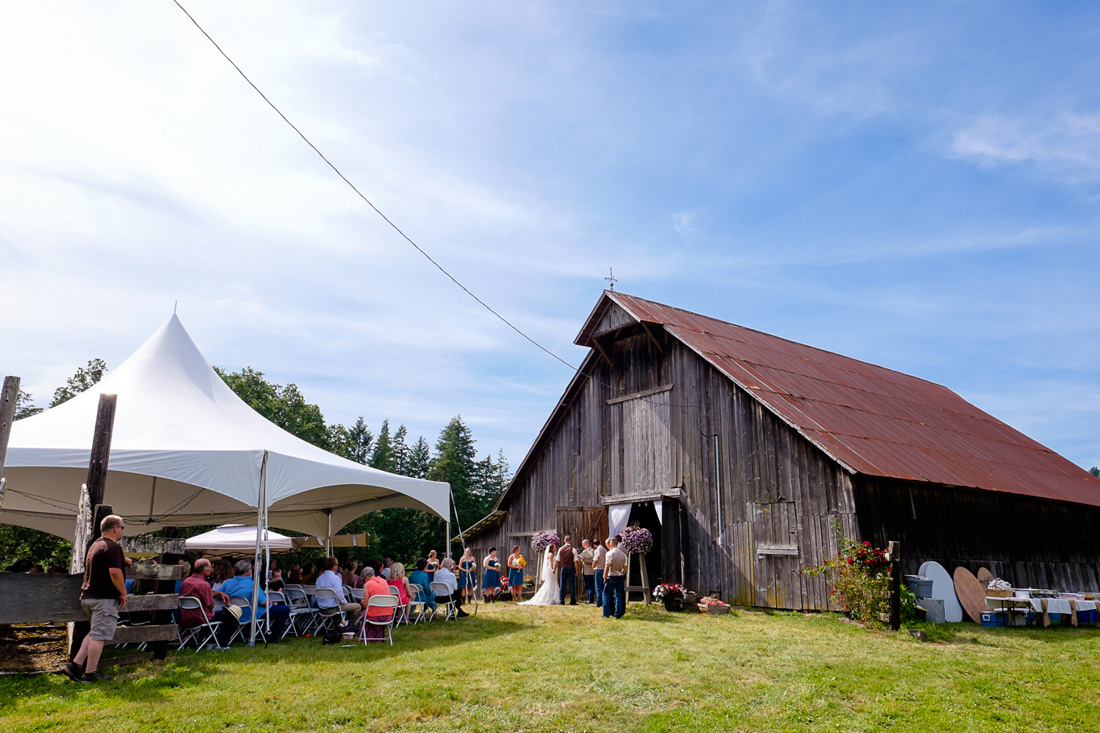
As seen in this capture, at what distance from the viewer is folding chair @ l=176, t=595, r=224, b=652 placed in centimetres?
880

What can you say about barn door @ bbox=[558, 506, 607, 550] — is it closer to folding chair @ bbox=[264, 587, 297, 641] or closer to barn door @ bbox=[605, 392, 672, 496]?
barn door @ bbox=[605, 392, 672, 496]

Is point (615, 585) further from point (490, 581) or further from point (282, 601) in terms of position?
point (490, 581)

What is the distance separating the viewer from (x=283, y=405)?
44219mm

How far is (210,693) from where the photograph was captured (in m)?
6.61

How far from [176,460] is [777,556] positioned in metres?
10.4

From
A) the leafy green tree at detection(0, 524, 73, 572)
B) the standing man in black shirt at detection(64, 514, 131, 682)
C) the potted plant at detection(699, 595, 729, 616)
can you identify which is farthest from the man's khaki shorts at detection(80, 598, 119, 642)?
the leafy green tree at detection(0, 524, 73, 572)

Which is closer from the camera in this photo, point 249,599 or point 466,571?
point 249,599

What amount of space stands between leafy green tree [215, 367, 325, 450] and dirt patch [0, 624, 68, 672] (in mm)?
32319

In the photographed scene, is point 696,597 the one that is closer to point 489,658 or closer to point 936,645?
point 936,645

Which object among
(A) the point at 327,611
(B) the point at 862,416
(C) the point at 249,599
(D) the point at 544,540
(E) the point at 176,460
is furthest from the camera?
(D) the point at 544,540

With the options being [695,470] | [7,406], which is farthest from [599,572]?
[7,406]

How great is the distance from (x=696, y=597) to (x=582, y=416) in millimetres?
6636

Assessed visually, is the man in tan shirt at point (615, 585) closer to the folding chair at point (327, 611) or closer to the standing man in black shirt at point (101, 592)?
the folding chair at point (327, 611)

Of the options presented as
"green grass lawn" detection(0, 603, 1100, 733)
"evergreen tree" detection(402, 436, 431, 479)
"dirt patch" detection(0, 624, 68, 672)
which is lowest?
"green grass lawn" detection(0, 603, 1100, 733)
